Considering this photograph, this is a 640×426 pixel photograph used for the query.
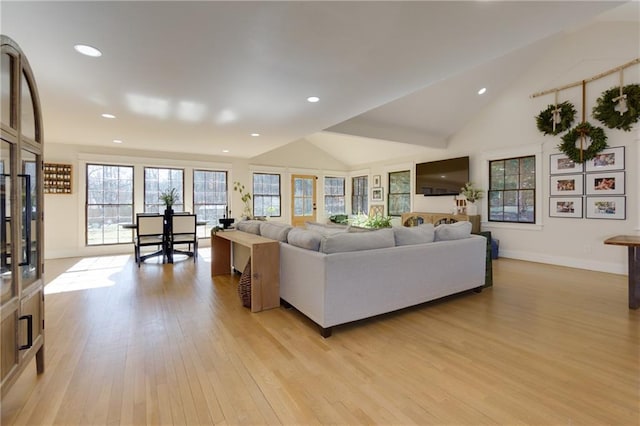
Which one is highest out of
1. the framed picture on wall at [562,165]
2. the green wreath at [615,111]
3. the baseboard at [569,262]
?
the green wreath at [615,111]

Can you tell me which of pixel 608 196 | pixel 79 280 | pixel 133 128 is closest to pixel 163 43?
pixel 133 128

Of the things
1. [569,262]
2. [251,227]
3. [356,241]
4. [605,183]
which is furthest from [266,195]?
[605,183]

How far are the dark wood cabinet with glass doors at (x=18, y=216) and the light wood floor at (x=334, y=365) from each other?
0.36 m

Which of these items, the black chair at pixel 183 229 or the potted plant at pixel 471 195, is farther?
the potted plant at pixel 471 195

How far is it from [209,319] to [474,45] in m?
3.35

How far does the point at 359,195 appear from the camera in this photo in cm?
977

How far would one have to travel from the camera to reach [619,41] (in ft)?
14.9

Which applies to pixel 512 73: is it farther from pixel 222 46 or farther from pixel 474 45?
pixel 222 46

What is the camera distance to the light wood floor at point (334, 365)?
1577 millimetres

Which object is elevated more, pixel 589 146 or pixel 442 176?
pixel 589 146

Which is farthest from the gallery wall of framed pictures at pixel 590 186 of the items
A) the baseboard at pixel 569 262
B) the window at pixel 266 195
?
the window at pixel 266 195

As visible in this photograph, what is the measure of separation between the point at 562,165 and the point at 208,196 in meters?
7.51

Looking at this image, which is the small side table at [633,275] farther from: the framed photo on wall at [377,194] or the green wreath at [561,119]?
the framed photo on wall at [377,194]

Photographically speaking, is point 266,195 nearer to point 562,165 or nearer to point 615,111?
point 562,165
